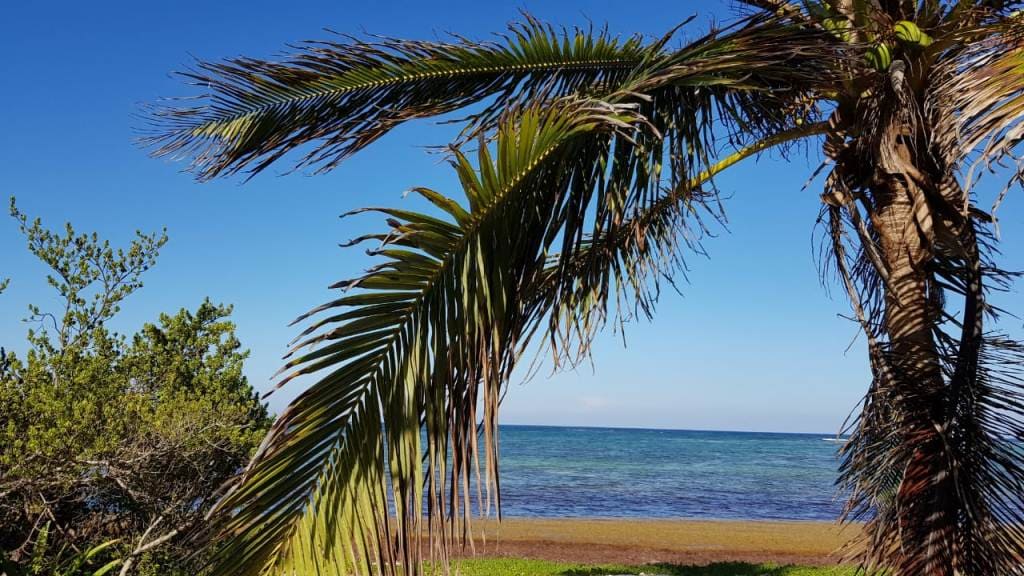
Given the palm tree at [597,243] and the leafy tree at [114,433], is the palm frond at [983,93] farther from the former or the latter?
the leafy tree at [114,433]

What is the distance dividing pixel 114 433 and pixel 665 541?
13177 mm

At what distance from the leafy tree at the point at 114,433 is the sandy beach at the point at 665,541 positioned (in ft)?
23.2

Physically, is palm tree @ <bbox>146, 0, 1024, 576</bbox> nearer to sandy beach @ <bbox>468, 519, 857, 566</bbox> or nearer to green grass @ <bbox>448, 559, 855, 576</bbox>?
green grass @ <bbox>448, 559, 855, 576</bbox>

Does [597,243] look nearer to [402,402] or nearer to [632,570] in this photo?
[402,402]

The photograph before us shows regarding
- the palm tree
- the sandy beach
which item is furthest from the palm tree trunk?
the sandy beach

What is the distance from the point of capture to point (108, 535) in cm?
891

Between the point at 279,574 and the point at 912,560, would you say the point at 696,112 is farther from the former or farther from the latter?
the point at 279,574

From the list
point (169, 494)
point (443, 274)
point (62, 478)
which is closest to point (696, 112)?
point (443, 274)

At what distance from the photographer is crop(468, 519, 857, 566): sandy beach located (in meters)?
15.4

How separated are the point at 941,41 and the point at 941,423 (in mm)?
1599

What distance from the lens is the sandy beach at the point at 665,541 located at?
50.6ft

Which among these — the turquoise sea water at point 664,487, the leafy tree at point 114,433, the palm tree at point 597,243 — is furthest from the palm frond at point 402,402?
the turquoise sea water at point 664,487

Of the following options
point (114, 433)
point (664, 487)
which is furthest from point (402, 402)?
point (664, 487)

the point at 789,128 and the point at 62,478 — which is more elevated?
the point at 789,128
